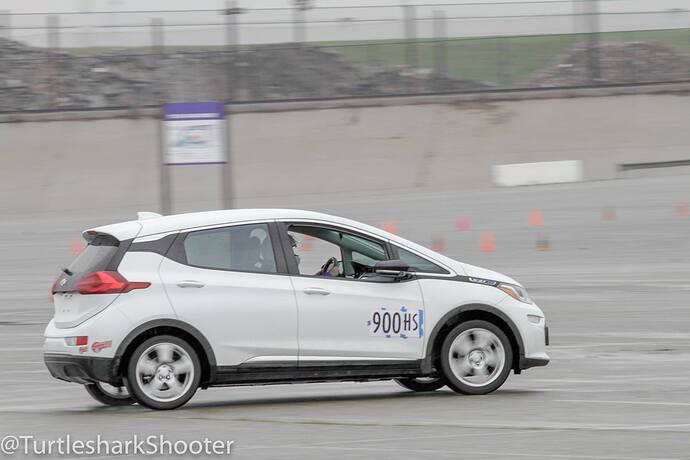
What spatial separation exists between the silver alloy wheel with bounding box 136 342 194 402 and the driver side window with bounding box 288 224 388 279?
123cm

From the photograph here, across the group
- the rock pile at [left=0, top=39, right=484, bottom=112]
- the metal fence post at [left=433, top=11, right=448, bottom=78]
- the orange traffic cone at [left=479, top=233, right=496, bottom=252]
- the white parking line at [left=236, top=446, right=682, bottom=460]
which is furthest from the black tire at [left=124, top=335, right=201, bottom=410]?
the metal fence post at [left=433, top=11, right=448, bottom=78]

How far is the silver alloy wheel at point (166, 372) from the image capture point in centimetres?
985

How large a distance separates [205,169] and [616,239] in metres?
16.2

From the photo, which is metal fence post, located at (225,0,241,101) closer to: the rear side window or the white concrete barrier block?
the white concrete barrier block

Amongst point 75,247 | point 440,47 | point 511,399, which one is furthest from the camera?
point 440,47

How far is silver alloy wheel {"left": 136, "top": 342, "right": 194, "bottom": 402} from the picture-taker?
9852 millimetres

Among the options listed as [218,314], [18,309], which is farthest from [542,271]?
[218,314]

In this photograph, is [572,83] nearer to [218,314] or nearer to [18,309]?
[18,309]

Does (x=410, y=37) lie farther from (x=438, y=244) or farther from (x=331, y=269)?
(x=331, y=269)

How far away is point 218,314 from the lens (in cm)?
999

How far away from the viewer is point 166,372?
989 centimetres

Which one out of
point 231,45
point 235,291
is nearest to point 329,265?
point 235,291

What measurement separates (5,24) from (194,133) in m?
22.5

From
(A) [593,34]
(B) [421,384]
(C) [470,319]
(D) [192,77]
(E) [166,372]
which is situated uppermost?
(A) [593,34]
